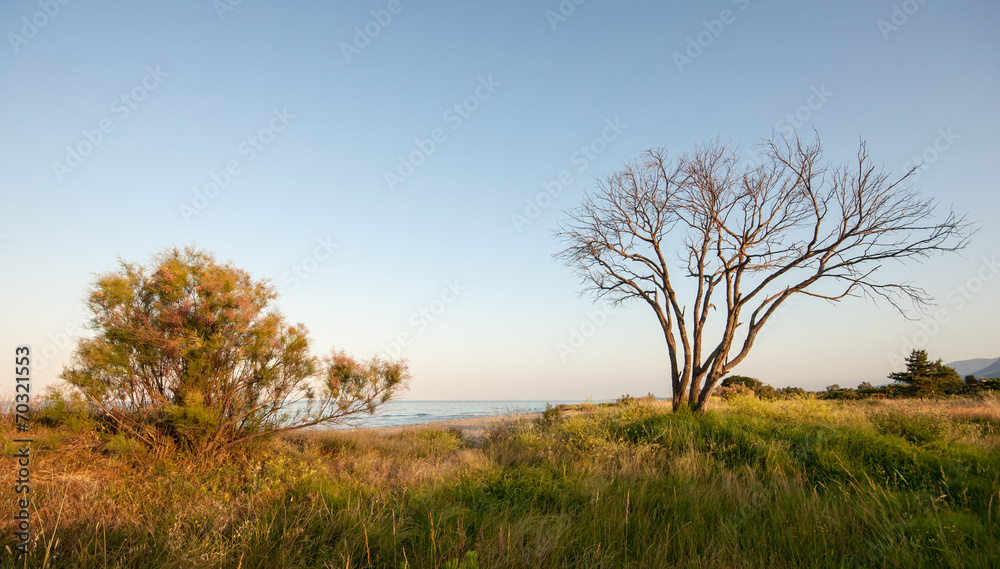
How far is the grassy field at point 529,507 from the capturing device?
3.35 meters

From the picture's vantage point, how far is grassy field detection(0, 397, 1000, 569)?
335 cm

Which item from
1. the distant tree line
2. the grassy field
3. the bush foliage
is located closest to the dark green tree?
the distant tree line

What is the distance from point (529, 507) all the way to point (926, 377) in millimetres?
30189

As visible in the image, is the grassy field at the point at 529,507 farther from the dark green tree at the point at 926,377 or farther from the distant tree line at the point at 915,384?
Answer: the dark green tree at the point at 926,377

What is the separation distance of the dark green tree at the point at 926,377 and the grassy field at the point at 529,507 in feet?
70.9

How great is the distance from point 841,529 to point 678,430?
5.07 meters

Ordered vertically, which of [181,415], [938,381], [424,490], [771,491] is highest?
[181,415]

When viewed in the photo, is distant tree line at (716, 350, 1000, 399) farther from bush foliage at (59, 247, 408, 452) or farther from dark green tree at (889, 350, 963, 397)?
bush foliage at (59, 247, 408, 452)

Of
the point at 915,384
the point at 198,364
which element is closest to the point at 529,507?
the point at 198,364

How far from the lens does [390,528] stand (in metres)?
3.85

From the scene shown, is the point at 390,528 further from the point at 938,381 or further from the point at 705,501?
the point at 938,381

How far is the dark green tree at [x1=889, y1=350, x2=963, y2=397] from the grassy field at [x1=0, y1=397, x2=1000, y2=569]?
21.6 metres

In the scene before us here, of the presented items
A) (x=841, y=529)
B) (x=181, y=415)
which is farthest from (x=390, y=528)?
(x=181, y=415)

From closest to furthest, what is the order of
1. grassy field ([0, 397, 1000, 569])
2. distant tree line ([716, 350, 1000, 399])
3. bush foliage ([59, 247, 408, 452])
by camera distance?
1. grassy field ([0, 397, 1000, 569])
2. bush foliage ([59, 247, 408, 452])
3. distant tree line ([716, 350, 1000, 399])
